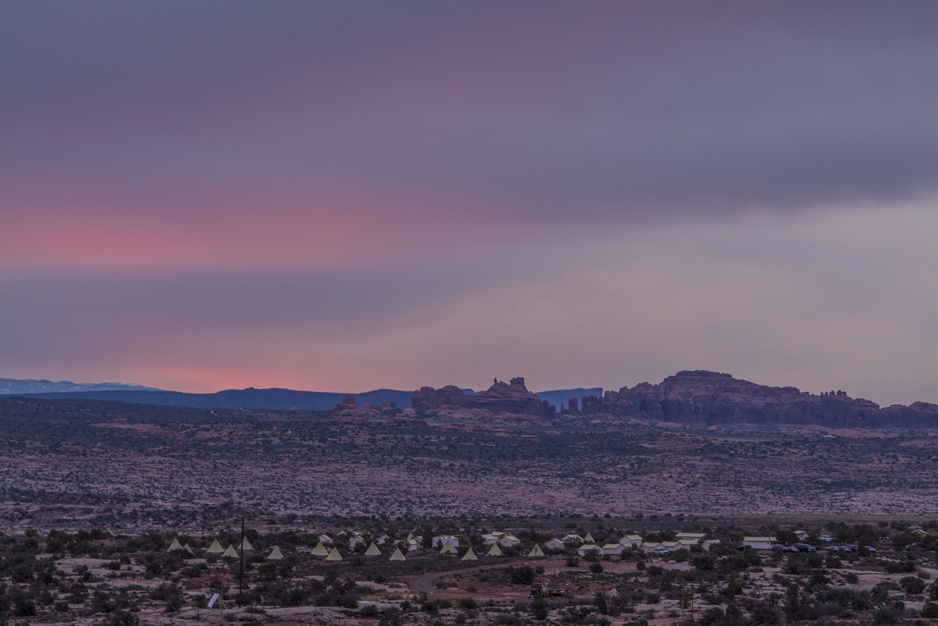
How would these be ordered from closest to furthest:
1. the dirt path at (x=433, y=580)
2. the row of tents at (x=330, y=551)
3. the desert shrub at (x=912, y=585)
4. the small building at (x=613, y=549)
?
the desert shrub at (x=912, y=585)
the dirt path at (x=433, y=580)
the row of tents at (x=330, y=551)
the small building at (x=613, y=549)

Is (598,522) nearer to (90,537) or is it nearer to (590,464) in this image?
(90,537)

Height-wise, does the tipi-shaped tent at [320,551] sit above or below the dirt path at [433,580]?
above

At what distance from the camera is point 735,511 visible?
100188 millimetres

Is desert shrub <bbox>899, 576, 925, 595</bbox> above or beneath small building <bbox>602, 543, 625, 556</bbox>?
above

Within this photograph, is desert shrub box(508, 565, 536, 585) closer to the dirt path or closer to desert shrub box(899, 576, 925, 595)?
the dirt path

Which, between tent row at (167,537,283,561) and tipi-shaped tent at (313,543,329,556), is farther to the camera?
tipi-shaped tent at (313,543,329,556)

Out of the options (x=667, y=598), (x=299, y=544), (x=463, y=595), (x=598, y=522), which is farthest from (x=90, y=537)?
(x=598, y=522)

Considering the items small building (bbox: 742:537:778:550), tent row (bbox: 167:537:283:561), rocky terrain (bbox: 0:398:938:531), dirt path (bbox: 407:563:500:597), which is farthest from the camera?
rocky terrain (bbox: 0:398:938:531)

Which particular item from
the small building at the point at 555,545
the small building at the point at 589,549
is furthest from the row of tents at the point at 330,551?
the small building at the point at 589,549

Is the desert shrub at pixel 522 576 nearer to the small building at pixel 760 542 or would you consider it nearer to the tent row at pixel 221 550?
the tent row at pixel 221 550

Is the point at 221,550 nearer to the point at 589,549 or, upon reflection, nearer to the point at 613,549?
the point at 589,549

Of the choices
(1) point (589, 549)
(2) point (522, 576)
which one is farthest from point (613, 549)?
(2) point (522, 576)

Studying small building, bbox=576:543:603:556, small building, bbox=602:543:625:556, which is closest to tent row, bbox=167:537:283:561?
small building, bbox=576:543:603:556

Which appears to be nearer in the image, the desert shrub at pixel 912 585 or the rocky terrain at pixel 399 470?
the desert shrub at pixel 912 585
